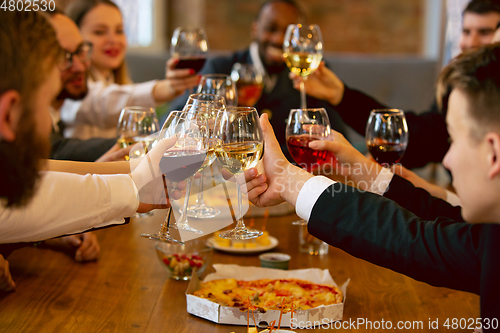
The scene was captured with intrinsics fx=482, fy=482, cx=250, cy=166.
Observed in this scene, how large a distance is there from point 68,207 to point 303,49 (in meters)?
0.96

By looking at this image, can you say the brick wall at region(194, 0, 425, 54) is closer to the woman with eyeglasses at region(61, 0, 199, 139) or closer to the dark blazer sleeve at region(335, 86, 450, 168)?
the woman with eyeglasses at region(61, 0, 199, 139)

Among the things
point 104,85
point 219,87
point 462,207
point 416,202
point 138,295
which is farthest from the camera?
point 104,85

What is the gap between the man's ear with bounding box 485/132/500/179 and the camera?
629mm

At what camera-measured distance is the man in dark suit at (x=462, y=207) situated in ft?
2.19

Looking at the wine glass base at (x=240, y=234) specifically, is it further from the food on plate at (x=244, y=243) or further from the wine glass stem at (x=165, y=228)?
the food on plate at (x=244, y=243)

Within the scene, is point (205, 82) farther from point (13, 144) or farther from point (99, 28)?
point (99, 28)

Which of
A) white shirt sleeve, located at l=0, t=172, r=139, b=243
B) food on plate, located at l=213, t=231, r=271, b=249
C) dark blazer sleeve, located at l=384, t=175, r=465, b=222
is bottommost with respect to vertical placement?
food on plate, located at l=213, t=231, r=271, b=249

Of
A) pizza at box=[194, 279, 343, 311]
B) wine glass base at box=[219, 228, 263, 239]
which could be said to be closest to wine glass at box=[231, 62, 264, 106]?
pizza at box=[194, 279, 343, 311]

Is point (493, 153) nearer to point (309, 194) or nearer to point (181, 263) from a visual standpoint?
point (309, 194)

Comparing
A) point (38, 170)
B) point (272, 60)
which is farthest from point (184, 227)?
point (272, 60)

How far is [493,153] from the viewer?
0.64m

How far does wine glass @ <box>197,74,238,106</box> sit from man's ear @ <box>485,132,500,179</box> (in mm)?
807

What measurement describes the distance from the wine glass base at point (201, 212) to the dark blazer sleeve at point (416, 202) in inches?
16.4

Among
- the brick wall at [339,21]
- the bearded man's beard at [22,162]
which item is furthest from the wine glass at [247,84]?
the brick wall at [339,21]
